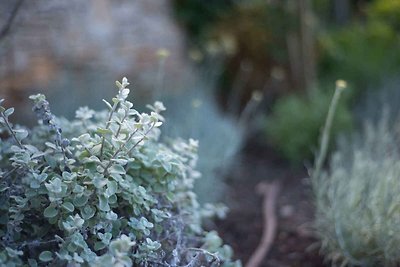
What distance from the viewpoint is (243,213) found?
3779 millimetres

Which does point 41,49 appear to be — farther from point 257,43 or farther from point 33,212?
point 33,212

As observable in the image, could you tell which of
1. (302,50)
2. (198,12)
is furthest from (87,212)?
(198,12)

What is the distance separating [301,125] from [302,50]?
76 cm

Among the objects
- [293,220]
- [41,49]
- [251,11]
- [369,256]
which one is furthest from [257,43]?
[369,256]

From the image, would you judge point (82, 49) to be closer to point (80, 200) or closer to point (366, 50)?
point (366, 50)

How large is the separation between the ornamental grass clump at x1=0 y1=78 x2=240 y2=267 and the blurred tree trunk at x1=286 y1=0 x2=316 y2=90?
2.83 m

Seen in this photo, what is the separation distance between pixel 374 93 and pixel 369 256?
7.43 feet

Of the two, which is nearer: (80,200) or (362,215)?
(80,200)

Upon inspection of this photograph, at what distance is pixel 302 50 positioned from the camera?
16.4 ft

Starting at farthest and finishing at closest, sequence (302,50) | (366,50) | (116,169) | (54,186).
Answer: (366,50)
(302,50)
(116,169)
(54,186)

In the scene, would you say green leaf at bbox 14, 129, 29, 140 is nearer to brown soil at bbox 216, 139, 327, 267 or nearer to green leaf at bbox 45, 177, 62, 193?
green leaf at bbox 45, 177, 62, 193

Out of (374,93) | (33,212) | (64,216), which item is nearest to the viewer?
(64,216)

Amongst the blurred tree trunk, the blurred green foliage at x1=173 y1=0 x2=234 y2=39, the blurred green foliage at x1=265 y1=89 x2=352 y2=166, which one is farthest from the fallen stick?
the blurred green foliage at x1=173 y1=0 x2=234 y2=39

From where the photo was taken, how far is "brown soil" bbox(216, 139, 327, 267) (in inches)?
123
